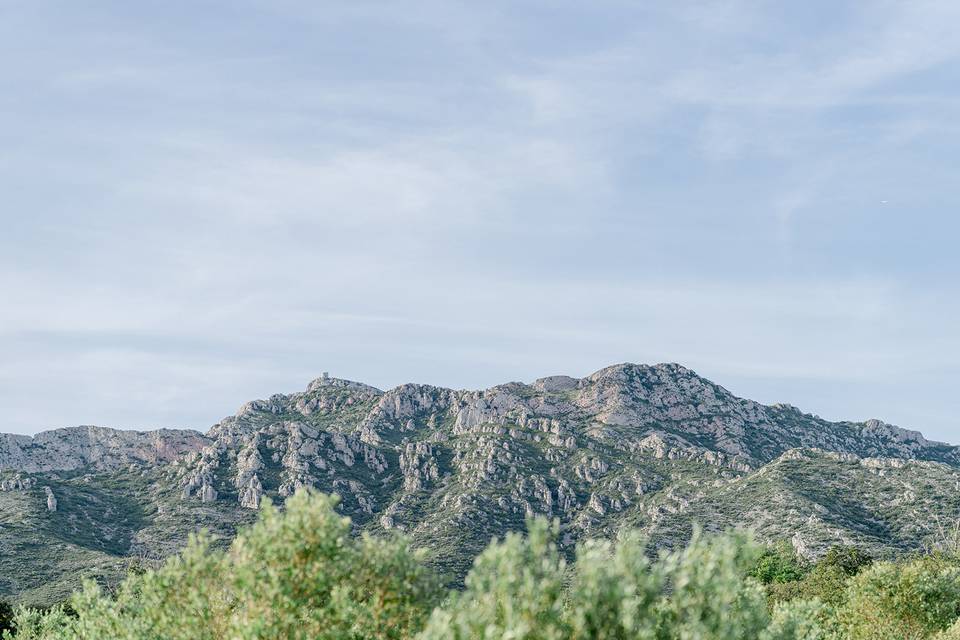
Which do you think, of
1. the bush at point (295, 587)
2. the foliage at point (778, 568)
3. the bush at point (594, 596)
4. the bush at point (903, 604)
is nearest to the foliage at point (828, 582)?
the foliage at point (778, 568)

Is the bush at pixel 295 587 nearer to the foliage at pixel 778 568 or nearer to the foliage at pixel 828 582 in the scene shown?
the foliage at pixel 828 582

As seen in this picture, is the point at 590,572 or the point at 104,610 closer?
the point at 590,572

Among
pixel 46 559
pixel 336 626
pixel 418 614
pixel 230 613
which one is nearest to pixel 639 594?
pixel 418 614

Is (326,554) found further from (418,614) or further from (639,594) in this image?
(639,594)

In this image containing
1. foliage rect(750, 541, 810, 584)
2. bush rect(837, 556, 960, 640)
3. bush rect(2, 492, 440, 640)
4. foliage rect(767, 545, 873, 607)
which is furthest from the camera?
foliage rect(750, 541, 810, 584)

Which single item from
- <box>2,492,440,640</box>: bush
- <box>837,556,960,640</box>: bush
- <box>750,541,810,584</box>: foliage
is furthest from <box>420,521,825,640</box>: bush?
<box>750,541,810,584</box>: foliage

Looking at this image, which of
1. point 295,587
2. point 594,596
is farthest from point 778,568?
point 594,596

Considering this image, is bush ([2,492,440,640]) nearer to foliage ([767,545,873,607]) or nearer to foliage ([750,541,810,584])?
foliage ([767,545,873,607])

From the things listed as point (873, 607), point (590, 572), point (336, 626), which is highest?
point (590, 572)

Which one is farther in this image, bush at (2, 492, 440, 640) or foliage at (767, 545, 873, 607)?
foliage at (767, 545, 873, 607)

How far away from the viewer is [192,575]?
2658 centimetres

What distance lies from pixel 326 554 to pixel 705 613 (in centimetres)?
1148

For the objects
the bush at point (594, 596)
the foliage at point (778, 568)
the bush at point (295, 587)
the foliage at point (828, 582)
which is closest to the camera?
the bush at point (594, 596)

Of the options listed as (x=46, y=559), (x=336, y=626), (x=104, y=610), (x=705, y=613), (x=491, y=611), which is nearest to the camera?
(x=491, y=611)
